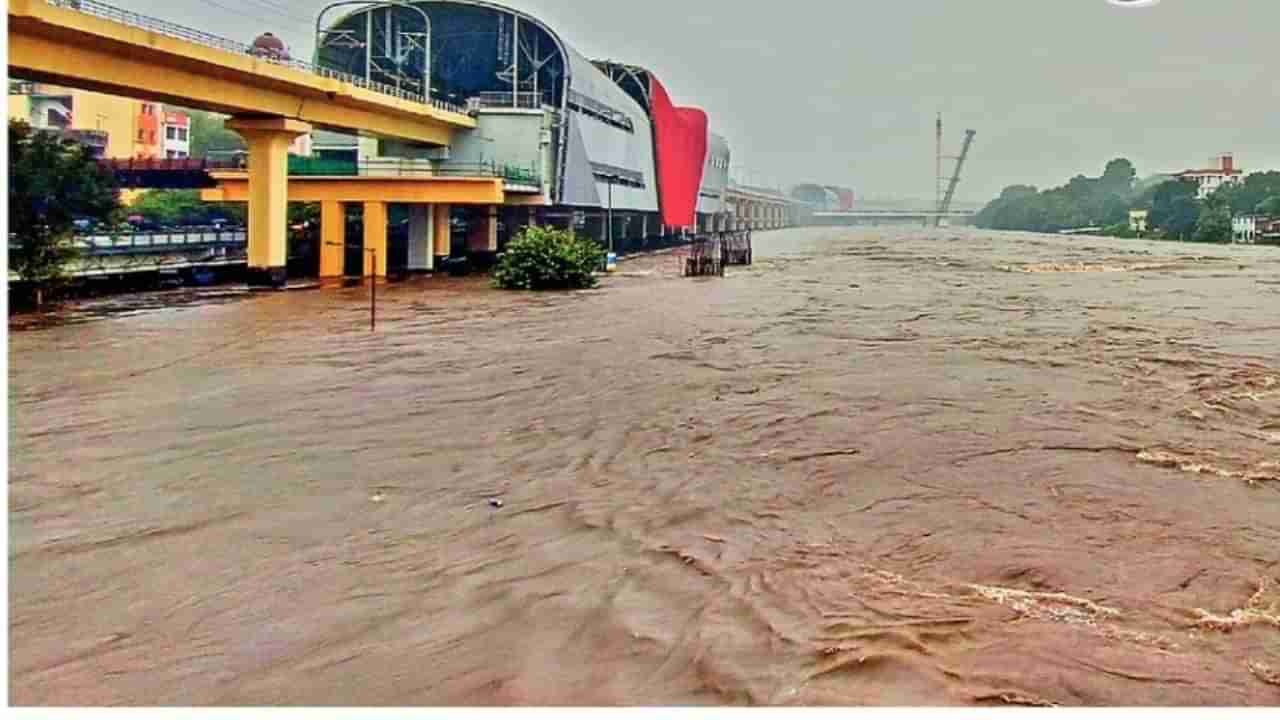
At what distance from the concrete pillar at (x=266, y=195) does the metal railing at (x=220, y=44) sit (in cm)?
58

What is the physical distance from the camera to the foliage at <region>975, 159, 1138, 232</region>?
1788cm

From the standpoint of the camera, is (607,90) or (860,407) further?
(607,90)

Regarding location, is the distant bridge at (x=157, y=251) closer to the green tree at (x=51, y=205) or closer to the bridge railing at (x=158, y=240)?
the bridge railing at (x=158, y=240)

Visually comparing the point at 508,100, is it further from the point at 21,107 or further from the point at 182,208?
the point at 21,107

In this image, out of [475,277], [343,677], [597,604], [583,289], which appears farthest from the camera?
[475,277]

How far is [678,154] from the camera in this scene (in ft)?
59.0

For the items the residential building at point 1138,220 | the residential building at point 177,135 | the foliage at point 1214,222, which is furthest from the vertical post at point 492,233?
the residential building at point 1138,220

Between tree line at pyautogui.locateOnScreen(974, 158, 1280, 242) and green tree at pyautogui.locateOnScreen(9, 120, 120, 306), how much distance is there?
12.2 meters

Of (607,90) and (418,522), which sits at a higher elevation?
(607,90)

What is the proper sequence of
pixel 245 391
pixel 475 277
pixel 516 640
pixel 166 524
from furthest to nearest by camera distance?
pixel 475 277 → pixel 245 391 → pixel 166 524 → pixel 516 640

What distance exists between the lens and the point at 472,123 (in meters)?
11.5

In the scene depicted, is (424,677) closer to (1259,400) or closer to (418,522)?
(418,522)

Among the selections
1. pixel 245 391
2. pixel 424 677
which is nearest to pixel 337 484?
pixel 424 677

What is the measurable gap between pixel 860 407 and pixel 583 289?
6117mm
